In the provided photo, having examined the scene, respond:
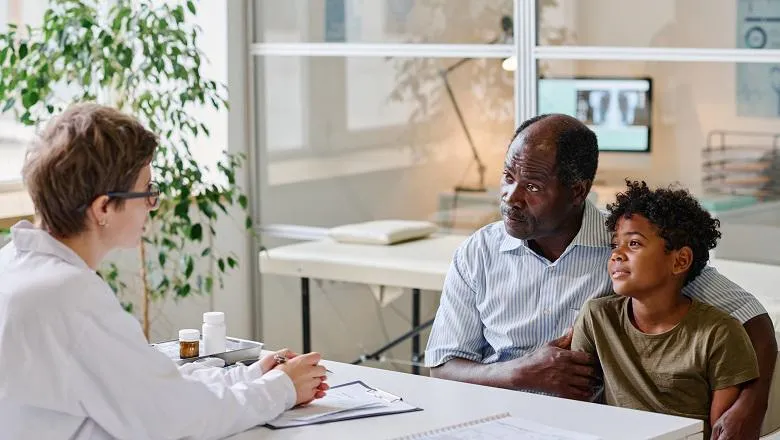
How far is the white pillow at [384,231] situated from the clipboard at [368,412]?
2.14 m

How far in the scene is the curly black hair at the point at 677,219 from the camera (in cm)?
249

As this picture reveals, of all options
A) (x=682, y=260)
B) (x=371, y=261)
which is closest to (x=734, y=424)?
(x=682, y=260)

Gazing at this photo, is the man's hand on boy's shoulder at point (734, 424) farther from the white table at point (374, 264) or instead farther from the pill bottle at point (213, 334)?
the white table at point (374, 264)

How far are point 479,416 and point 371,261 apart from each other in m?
2.07

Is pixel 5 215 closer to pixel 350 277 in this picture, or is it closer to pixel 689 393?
pixel 350 277

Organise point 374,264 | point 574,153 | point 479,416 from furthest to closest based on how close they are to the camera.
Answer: point 374,264, point 574,153, point 479,416

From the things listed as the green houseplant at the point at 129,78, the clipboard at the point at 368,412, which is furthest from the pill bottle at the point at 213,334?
the green houseplant at the point at 129,78

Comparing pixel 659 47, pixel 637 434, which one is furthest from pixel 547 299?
pixel 659 47

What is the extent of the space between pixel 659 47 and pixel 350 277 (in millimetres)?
1231

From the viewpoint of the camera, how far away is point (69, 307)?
1.85 metres

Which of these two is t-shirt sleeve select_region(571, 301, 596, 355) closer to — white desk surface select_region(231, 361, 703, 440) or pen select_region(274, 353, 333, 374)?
white desk surface select_region(231, 361, 703, 440)

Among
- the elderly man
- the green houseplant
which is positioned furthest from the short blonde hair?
the green houseplant

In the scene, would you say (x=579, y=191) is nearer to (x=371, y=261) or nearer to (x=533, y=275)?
(x=533, y=275)

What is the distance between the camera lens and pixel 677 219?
2.49 m
